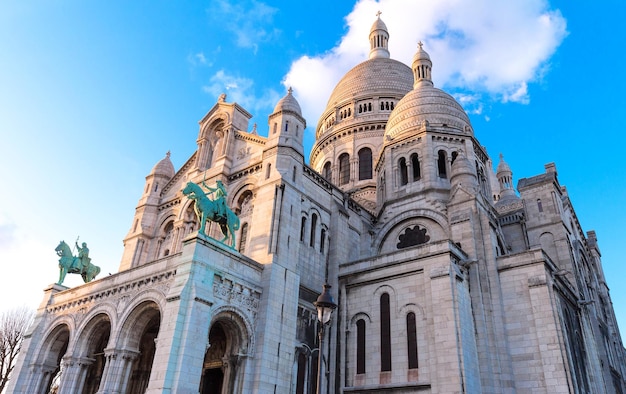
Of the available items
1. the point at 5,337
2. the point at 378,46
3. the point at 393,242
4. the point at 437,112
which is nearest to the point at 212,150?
the point at 393,242

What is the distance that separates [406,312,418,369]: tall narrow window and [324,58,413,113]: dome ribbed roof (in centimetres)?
2987

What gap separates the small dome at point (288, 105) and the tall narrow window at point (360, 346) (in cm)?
1312

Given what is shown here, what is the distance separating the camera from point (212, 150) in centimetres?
3397

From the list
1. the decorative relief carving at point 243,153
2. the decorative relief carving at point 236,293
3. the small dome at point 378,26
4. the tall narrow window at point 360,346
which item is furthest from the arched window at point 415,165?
the small dome at point 378,26

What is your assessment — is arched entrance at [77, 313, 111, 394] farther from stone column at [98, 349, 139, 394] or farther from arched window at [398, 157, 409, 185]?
arched window at [398, 157, 409, 185]

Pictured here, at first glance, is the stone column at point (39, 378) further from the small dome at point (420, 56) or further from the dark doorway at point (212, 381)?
the small dome at point (420, 56)

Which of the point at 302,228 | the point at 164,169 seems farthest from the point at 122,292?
the point at 164,169

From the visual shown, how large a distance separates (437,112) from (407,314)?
17988 mm

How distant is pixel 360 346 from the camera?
25.2 meters

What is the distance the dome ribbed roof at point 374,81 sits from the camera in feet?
162

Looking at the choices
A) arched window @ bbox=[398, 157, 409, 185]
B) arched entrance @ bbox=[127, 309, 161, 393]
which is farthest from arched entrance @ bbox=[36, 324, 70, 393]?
arched window @ bbox=[398, 157, 409, 185]

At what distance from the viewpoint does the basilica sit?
21.4m

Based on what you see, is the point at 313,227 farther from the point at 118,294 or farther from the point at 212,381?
the point at 118,294

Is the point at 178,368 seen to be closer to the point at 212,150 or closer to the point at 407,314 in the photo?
the point at 407,314
